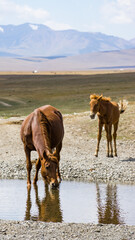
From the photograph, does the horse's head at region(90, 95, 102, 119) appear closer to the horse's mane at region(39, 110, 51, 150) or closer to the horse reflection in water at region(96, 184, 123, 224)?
the horse reflection in water at region(96, 184, 123, 224)

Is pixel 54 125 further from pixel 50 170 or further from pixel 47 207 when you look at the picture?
pixel 50 170

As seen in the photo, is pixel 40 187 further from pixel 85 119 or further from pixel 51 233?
pixel 85 119

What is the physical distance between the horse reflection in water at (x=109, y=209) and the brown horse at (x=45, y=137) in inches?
50.6

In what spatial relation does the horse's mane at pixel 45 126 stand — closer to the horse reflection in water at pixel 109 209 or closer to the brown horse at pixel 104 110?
the horse reflection in water at pixel 109 209

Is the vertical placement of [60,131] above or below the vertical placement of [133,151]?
above

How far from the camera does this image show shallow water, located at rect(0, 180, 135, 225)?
10984 millimetres

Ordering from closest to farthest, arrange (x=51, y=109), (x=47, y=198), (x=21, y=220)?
(x=21, y=220) < (x=47, y=198) < (x=51, y=109)

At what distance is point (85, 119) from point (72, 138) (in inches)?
167

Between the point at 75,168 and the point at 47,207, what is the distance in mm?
4625

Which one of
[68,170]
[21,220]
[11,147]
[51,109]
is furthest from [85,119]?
[21,220]

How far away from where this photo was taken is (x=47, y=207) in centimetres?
1202

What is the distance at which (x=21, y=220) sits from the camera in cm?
1065

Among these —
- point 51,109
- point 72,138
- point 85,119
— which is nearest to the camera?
point 51,109

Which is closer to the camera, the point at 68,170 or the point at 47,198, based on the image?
the point at 47,198
